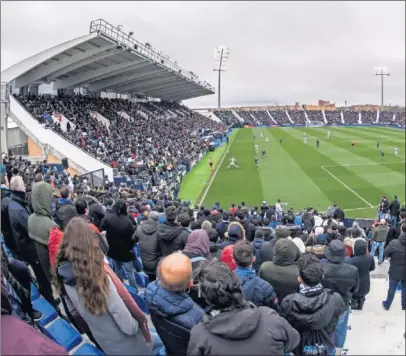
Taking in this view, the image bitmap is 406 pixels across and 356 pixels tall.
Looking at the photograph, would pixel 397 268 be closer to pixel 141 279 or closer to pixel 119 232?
pixel 141 279

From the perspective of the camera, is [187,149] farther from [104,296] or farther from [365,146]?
[104,296]

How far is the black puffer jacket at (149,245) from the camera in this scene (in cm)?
637

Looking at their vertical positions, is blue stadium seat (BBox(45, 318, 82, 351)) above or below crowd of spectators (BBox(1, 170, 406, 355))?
below

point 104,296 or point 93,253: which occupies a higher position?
point 93,253

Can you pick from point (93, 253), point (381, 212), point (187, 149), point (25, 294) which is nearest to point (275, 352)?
point (93, 253)

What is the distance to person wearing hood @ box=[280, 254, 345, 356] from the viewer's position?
12.5ft

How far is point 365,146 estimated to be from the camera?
161 feet

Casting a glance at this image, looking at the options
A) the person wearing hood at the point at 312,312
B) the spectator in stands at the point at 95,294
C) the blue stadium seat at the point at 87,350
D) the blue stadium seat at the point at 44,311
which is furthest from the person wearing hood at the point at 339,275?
the blue stadium seat at the point at 44,311

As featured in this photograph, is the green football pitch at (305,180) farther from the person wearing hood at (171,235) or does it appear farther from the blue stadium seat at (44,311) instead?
the blue stadium seat at (44,311)

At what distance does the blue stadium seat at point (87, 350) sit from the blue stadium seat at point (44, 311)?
3.00 ft

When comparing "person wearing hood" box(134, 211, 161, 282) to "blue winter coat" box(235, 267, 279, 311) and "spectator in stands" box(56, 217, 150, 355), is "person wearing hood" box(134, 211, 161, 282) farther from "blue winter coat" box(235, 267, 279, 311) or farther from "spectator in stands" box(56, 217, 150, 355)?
"spectator in stands" box(56, 217, 150, 355)

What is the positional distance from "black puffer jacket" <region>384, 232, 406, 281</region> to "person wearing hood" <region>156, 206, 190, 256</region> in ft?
11.0

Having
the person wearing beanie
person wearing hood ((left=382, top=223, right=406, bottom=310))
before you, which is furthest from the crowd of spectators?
person wearing hood ((left=382, top=223, right=406, bottom=310))

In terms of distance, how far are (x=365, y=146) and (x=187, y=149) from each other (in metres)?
21.7
